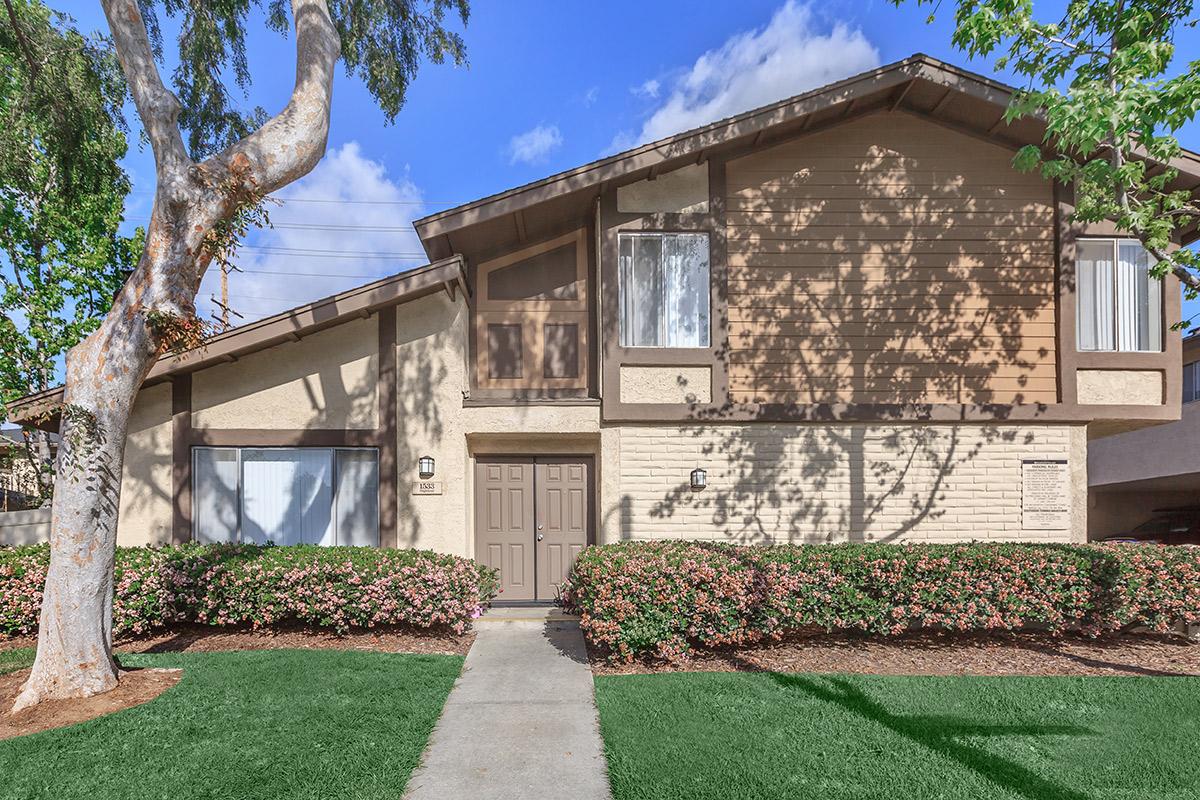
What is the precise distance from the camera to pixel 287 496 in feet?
31.1

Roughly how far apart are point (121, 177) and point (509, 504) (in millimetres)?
10572

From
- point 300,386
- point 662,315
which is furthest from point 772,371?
point 300,386

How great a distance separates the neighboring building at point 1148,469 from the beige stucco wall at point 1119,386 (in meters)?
7.20

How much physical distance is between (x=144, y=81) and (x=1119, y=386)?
41.8 ft

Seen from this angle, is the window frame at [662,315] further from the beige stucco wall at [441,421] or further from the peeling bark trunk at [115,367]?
the peeling bark trunk at [115,367]

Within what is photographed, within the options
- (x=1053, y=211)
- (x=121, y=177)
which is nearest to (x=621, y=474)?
(x=1053, y=211)

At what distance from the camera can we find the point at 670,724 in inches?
214

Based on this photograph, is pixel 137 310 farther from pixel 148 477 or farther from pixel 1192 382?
pixel 1192 382

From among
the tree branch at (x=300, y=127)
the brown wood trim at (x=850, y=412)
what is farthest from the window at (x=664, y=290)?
the tree branch at (x=300, y=127)

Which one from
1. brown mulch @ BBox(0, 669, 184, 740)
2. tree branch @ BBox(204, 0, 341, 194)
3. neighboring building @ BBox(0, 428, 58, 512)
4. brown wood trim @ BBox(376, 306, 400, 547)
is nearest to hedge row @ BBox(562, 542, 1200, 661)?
brown wood trim @ BBox(376, 306, 400, 547)

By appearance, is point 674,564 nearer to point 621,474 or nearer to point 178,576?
point 621,474

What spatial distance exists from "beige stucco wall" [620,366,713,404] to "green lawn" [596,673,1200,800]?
12.8 ft

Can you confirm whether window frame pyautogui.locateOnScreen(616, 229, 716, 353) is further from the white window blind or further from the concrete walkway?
the white window blind

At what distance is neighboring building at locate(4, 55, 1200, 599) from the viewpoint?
930cm
